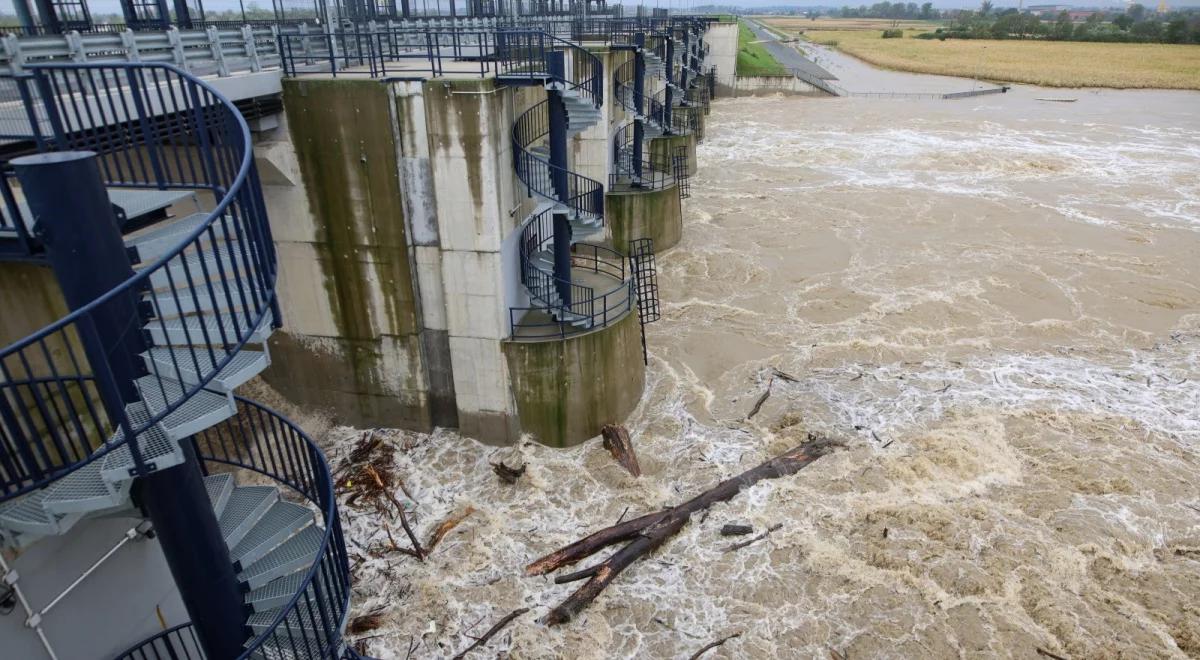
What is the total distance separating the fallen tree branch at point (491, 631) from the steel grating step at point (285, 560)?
349cm

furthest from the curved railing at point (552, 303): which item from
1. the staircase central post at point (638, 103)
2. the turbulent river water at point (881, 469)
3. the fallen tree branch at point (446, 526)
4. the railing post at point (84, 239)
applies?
the staircase central post at point (638, 103)

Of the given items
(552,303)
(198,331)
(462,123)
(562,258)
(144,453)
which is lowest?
(552,303)

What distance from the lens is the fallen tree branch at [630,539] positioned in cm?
1041

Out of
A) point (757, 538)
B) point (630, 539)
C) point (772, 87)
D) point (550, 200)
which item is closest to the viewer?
point (630, 539)

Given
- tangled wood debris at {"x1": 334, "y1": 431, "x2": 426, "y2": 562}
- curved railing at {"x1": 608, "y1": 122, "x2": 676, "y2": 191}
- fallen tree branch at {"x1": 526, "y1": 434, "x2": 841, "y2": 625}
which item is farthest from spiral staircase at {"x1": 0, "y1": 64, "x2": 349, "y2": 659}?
curved railing at {"x1": 608, "y1": 122, "x2": 676, "y2": 191}

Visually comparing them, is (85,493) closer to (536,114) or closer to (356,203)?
(356,203)

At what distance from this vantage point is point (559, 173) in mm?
13633

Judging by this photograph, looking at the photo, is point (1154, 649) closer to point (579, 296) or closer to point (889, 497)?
point (889, 497)

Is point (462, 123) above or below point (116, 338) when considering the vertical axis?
above

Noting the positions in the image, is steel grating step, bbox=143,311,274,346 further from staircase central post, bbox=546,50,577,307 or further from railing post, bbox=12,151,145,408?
staircase central post, bbox=546,50,577,307

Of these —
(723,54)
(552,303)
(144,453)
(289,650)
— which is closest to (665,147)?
(552,303)

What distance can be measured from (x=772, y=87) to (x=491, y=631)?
59.9 m

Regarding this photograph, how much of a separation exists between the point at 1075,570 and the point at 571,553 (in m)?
8.05

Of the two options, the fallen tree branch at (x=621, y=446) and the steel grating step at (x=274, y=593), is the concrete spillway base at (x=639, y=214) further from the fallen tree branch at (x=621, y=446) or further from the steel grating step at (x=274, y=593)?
the steel grating step at (x=274, y=593)
